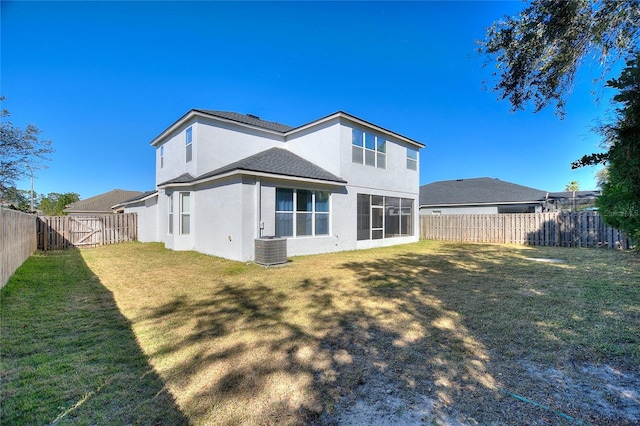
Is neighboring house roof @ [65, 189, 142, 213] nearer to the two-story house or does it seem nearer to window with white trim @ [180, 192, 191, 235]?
the two-story house

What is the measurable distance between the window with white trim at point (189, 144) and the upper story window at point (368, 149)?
7.56m

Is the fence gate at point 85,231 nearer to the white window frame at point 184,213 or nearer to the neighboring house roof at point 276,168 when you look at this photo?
the white window frame at point 184,213

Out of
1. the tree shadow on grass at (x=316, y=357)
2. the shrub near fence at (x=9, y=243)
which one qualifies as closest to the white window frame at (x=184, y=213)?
the shrub near fence at (x=9, y=243)

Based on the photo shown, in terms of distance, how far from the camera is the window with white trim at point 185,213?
12.3 m

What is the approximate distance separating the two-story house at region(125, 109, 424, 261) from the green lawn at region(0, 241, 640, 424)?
3800 mm

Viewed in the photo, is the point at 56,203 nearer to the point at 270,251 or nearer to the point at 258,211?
the point at 258,211

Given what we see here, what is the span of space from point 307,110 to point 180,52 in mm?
9595

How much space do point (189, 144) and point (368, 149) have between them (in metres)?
8.71

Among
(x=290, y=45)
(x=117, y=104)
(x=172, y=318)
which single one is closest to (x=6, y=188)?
(x=117, y=104)

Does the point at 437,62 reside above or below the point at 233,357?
above

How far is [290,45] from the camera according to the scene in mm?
13609

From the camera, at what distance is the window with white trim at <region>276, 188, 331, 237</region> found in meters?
10.5

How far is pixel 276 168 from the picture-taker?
34.1ft

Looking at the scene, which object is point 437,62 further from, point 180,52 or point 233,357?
point 233,357
